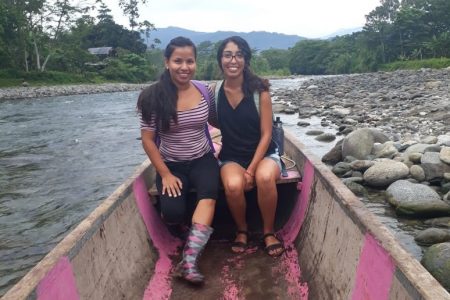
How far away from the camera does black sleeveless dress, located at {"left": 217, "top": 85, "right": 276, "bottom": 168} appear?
352 cm

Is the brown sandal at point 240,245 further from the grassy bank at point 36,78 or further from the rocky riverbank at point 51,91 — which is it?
the grassy bank at point 36,78

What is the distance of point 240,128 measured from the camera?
11.7 feet

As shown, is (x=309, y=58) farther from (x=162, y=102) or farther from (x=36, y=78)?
(x=162, y=102)

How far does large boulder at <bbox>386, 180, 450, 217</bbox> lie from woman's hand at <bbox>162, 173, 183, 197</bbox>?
314 centimetres

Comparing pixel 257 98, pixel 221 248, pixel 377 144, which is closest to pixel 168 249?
pixel 221 248

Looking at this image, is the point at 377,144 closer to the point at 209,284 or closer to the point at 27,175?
the point at 209,284

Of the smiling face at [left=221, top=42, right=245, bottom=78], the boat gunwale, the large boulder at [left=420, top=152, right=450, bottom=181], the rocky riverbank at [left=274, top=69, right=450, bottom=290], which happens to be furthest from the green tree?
the boat gunwale

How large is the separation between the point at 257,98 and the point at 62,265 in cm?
194

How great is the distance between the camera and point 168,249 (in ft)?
11.5

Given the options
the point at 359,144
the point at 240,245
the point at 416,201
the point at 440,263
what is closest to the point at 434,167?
the point at 416,201

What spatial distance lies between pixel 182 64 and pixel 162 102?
306 mm

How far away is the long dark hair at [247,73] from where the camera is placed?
339cm

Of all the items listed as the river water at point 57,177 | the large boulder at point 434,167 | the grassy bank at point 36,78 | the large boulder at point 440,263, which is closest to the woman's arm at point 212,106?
the large boulder at point 440,263

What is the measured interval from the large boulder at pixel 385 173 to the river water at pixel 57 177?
1.48 feet
